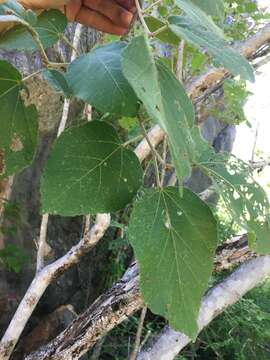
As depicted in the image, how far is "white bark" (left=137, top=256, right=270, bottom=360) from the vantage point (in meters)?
1.13

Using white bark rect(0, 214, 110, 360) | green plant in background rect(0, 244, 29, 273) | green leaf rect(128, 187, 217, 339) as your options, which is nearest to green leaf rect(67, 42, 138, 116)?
green leaf rect(128, 187, 217, 339)

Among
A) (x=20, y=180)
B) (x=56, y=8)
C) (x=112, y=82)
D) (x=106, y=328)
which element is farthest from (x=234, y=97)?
(x=112, y=82)

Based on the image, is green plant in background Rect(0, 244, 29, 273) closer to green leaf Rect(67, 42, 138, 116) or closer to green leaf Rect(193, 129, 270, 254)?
green leaf Rect(193, 129, 270, 254)

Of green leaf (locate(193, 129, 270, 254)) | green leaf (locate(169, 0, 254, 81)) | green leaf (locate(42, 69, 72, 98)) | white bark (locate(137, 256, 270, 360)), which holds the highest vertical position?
green leaf (locate(169, 0, 254, 81))

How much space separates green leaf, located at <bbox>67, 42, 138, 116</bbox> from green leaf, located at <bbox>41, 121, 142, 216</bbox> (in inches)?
2.6

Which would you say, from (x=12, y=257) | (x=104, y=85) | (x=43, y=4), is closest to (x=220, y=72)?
(x=43, y=4)

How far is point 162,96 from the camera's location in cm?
32

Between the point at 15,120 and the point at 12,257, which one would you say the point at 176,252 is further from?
the point at 12,257

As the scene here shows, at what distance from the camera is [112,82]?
1.23 ft

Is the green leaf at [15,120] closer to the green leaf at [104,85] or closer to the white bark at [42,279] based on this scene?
the green leaf at [104,85]

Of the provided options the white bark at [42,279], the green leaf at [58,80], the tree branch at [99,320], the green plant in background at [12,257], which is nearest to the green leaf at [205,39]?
the green leaf at [58,80]

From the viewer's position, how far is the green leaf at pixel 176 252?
1.47 feet

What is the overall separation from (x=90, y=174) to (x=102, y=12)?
0.23m

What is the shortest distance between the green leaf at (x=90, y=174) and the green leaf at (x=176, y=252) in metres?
0.03
